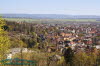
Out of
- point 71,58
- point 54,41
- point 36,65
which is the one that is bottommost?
point 54,41

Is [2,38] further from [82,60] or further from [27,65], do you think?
[82,60]

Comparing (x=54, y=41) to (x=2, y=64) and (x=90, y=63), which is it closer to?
(x=90, y=63)

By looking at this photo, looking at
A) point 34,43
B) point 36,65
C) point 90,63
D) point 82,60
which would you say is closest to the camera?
point 36,65

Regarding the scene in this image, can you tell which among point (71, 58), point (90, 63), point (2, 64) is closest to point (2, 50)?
point (2, 64)

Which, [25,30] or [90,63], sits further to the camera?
[25,30]

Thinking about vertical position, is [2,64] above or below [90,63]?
above

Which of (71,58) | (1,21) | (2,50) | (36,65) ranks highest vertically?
(1,21)

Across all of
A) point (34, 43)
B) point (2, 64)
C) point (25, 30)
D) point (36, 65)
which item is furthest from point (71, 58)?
point (25, 30)

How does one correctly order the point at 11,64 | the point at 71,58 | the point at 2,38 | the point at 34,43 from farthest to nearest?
the point at 34,43 → the point at 71,58 → the point at 11,64 → the point at 2,38

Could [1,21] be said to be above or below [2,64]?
above
